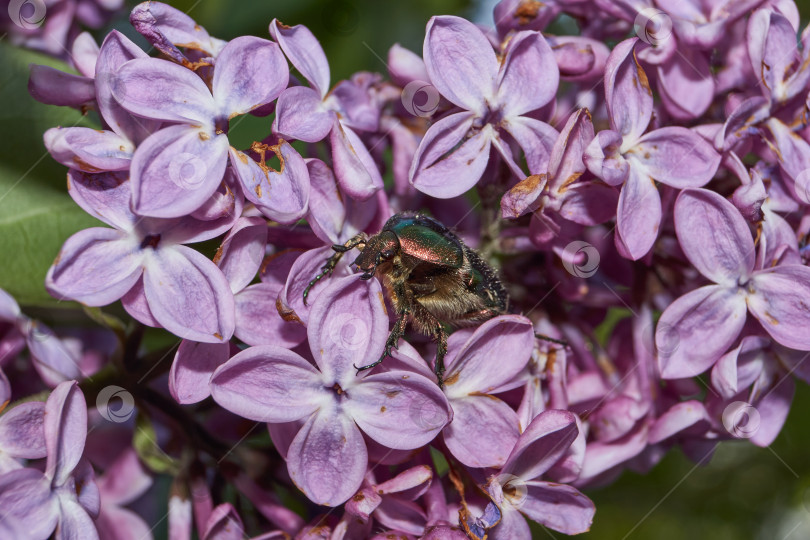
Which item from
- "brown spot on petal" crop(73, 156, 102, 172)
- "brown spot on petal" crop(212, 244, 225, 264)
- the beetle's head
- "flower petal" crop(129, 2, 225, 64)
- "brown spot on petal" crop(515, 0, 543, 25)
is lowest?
"brown spot on petal" crop(212, 244, 225, 264)

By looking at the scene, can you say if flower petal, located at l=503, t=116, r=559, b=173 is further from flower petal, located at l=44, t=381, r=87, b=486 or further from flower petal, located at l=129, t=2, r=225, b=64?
flower petal, located at l=44, t=381, r=87, b=486

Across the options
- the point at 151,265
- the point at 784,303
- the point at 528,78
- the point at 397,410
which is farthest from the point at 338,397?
the point at 784,303

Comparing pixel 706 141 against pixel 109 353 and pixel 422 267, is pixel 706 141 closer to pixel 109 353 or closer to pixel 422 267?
pixel 422 267

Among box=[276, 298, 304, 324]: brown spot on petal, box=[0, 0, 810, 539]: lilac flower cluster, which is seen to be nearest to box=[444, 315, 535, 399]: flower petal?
box=[0, 0, 810, 539]: lilac flower cluster

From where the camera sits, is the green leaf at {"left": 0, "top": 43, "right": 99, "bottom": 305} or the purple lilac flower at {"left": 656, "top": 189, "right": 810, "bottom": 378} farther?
the green leaf at {"left": 0, "top": 43, "right": 99, "bottom": 305}

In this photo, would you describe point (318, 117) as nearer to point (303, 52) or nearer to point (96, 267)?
point (303, 52)

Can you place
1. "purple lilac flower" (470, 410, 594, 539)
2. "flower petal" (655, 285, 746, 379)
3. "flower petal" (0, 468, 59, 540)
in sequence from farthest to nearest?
1. "flower petal" (655, 285, 746, 379)
2. "purple lilac flower" (470, 410, 594, 539)
3. "flower petal" (0, 468, 59, 540)
